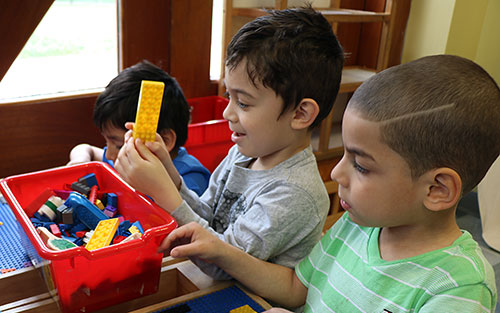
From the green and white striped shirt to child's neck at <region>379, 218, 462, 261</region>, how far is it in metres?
0.01

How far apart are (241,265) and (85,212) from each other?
0.28 m

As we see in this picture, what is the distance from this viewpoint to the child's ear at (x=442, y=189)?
0.59 metres

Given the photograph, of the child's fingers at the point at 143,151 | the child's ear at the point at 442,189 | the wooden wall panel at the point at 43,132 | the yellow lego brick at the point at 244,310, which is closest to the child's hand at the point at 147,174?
the child's fingers at the point at 143,151

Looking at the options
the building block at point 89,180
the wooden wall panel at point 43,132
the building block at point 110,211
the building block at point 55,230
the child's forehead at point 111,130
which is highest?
the child's forehead at point 111,130

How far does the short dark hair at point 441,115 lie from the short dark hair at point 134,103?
0.68 metres

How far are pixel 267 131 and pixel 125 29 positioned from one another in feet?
3.16

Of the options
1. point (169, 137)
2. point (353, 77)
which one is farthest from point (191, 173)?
point (353, 77)

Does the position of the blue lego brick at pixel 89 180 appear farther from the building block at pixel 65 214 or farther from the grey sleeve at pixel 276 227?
the grey sleeve at pixel 276 227

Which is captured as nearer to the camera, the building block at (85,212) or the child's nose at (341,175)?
the child's nose at (341,175)

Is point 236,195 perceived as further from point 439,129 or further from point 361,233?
point 439,129

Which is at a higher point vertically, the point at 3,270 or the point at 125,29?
the point at 125,29

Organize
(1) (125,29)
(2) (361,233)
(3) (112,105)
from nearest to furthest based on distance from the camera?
1. (2) (361,233)
2. (3) (112,105)
3. (1) (125,29)

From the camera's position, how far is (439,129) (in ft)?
1.87

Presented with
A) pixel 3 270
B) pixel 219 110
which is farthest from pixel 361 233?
pixel 219 110
